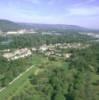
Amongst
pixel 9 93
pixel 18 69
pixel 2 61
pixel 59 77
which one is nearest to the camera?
pixel 9 93

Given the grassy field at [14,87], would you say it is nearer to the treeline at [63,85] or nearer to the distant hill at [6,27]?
the treeline at [63,85]

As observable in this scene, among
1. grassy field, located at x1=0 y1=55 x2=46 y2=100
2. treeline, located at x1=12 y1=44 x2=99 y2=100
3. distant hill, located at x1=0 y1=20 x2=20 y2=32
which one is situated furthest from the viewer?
distant hill, located at x1=0 y1=20 x2=20 y2=32

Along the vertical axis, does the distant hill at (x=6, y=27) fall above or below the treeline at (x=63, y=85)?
below

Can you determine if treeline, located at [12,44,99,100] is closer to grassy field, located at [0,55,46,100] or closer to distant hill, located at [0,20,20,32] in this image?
grassy field, located at [0,55,46,100]

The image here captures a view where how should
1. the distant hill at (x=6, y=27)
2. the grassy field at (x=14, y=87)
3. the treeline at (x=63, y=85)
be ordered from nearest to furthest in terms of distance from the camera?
the treeline at (x=63, y=85), the grassy field at (x=14, y=87), the distant hill at (x=6, y=27)

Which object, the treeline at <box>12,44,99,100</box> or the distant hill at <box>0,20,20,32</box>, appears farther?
the distant hill at <box>0,20,20,32</box>

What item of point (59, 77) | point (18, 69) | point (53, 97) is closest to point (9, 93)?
point (53, 97)

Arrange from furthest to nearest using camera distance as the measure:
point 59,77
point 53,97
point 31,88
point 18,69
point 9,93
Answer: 1. point 18,69
2. point 59,77
3. point 31,88
4. point 9,93
5. point 53,97

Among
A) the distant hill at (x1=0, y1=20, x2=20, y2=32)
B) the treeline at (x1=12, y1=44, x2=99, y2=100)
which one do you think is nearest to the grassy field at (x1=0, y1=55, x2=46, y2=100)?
the treeline at (x1=12, y1=44, x2=99, y2=100)

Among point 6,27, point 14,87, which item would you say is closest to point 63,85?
point 14,87

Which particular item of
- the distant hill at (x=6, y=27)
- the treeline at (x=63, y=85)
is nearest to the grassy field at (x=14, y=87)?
the treeline at (x=63, y=85)

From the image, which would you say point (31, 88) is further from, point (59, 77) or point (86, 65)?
point (86, 65)
